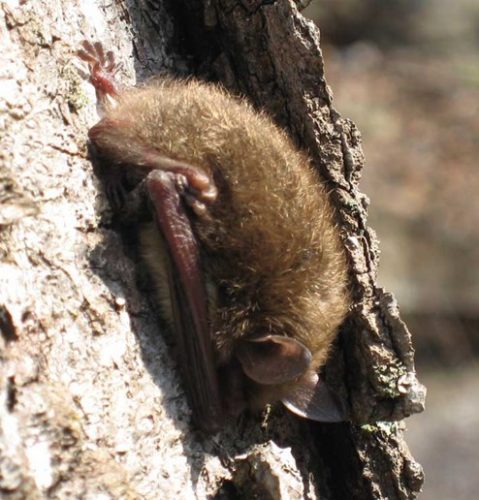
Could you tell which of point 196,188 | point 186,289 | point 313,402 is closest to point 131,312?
point 186,289

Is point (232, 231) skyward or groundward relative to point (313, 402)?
skyward

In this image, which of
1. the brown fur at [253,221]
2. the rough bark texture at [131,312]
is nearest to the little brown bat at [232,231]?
the brown fur at [253,221]

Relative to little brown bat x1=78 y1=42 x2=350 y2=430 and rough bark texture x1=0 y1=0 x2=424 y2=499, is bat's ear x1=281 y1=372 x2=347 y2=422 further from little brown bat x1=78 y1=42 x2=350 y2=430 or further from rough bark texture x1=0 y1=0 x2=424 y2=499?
rough bark texture x1=0 y1=0 x2=424 y2=499

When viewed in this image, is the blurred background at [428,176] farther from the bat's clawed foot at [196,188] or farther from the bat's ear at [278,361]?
the bat's clawed foot at [196,188]

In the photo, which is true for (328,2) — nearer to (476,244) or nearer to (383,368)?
(476,244)

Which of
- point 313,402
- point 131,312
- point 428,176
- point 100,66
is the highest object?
point 428,176

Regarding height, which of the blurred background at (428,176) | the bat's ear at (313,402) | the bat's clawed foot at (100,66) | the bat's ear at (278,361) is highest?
the blurred background at (428,176)

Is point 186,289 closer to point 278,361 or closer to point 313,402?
point 278,361

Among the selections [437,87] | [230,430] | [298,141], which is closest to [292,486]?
[230,430]
